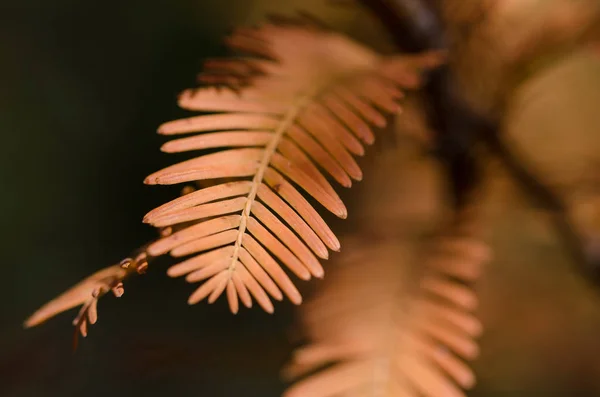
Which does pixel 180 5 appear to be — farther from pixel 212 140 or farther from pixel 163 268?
pixel 212 140

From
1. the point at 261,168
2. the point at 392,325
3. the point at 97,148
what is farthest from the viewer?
the point at 97,148

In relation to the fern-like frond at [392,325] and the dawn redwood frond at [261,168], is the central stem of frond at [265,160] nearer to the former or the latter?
the dawn redwood frond at [261,168]

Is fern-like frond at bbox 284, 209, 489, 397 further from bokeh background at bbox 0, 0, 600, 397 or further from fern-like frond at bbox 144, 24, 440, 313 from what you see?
bokeh background at bbox 0, 0, 600, 397

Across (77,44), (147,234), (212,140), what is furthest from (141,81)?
(212,140)

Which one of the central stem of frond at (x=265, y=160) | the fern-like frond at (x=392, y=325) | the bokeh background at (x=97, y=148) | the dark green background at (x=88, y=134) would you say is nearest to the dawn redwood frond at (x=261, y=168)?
the central stem of frond at (x=265, y=160)

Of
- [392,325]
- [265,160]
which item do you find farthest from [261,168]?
[392,325]

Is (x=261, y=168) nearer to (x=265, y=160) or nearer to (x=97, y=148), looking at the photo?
(x=265, y=160)

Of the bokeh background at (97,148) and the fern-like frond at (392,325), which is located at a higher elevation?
the bokeh background at (97,148)

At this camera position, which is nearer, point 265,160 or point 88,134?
point 265,160
